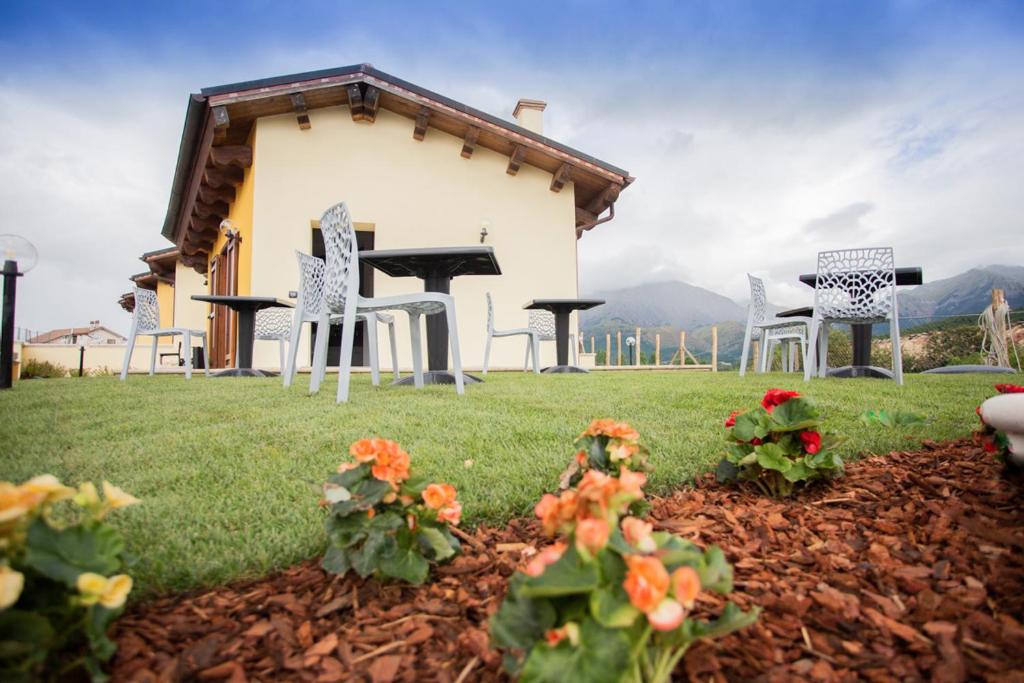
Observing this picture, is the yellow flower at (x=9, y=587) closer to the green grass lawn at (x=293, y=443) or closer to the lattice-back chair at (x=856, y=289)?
the green grass lawn at (x=293, y=443)

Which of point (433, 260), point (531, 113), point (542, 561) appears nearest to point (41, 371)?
point (433, 260)

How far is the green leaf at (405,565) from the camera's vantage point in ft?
2.91

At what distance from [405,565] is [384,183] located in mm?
8052

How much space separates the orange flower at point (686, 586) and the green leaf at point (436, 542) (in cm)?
53

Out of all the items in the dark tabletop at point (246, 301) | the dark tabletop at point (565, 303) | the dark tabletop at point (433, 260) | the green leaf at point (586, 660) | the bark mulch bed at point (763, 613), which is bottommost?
the bark mulch bed at point (763, 613)

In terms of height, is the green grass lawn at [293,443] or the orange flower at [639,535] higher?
the orange flower at [639,535]

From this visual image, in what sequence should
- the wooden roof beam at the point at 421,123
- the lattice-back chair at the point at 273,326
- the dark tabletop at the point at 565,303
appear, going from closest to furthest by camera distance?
1. the dark tabletop at the point at 565,303
2. the lattice-back chair at the point at 273,326
3. the wooden roof beam at the point at 421,123

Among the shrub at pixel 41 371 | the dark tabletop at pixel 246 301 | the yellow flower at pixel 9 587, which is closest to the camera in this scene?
the yellow flower at pixel 9 587

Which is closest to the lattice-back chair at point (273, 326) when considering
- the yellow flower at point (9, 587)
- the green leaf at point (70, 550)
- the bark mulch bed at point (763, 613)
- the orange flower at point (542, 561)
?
the bark mulch bed at point (763, 613)

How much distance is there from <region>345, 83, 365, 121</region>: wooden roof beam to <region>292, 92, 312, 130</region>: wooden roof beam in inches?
26.9

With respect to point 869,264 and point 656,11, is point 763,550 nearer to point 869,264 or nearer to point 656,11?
point 869,264

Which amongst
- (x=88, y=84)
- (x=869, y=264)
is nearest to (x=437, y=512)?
(x=869, y=264)

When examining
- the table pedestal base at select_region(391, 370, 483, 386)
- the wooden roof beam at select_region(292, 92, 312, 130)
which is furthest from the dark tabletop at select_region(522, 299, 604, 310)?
the wooden roof beam at select_region(292, 92, 312, 130)

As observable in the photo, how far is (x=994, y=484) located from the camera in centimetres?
121
